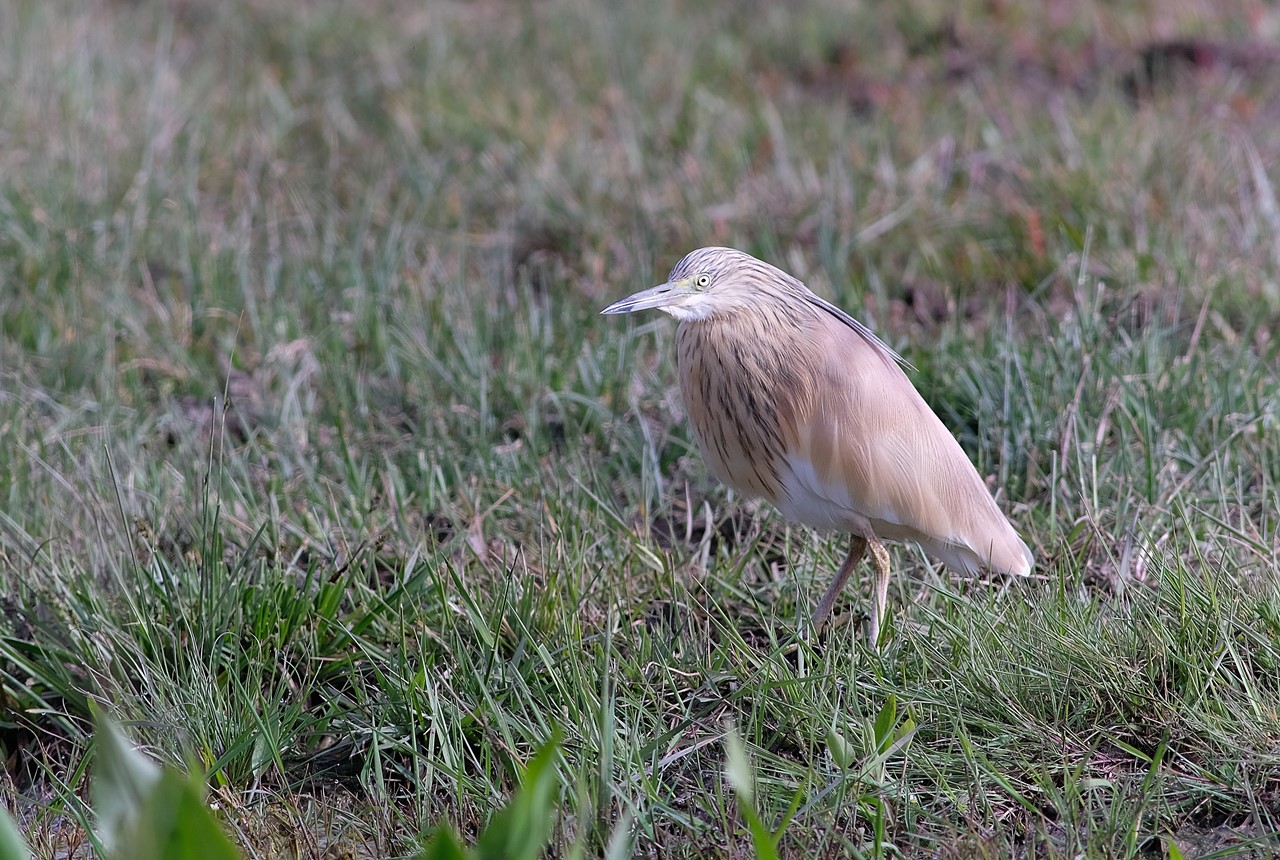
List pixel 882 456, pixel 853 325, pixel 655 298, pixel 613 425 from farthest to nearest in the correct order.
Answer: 1. pixel 613 425
2. pixel 853 325
3. pixel 882 456
4. pixel 655 298

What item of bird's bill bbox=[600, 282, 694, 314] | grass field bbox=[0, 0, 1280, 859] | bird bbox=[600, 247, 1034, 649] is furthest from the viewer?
bird bbox=[600, 247, 1034, 649]

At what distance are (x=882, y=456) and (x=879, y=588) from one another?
30cm

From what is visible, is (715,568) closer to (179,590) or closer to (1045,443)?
(1045,443)

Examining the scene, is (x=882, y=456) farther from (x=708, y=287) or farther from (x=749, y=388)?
(x=708, y=287)

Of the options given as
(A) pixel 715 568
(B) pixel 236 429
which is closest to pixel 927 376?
(A) pixel 715 568

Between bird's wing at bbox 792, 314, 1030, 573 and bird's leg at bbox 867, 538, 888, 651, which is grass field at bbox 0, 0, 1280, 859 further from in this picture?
bird's wing at bbox 792, 314, 1030, 573

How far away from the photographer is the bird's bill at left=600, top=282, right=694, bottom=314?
288cm

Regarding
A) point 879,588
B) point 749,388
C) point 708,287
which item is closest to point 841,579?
point 879,588

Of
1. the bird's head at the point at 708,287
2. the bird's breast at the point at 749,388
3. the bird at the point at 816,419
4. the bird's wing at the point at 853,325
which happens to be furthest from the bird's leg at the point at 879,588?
the bird's head at the point at 708,287

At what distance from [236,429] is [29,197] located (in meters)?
1.61

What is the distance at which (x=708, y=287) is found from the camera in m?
2.98

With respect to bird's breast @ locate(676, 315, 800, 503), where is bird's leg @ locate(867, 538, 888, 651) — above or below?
below

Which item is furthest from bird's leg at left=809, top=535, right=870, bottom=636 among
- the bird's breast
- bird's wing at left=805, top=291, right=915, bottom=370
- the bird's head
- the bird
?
the bird's head

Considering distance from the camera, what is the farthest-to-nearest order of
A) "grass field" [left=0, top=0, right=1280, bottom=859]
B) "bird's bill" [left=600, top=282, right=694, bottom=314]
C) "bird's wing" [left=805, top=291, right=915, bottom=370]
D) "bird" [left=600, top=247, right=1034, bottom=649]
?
"bird's wing" [left=805, top=291, right=915, bottom=370] < "bird" [left=600, top=247, right=1034, bottom=649] < "bird's bill" [left=600, top=282, right=694, bottom=314] < "grass field" [left=0, top=0, right=1280, bottom=859]
